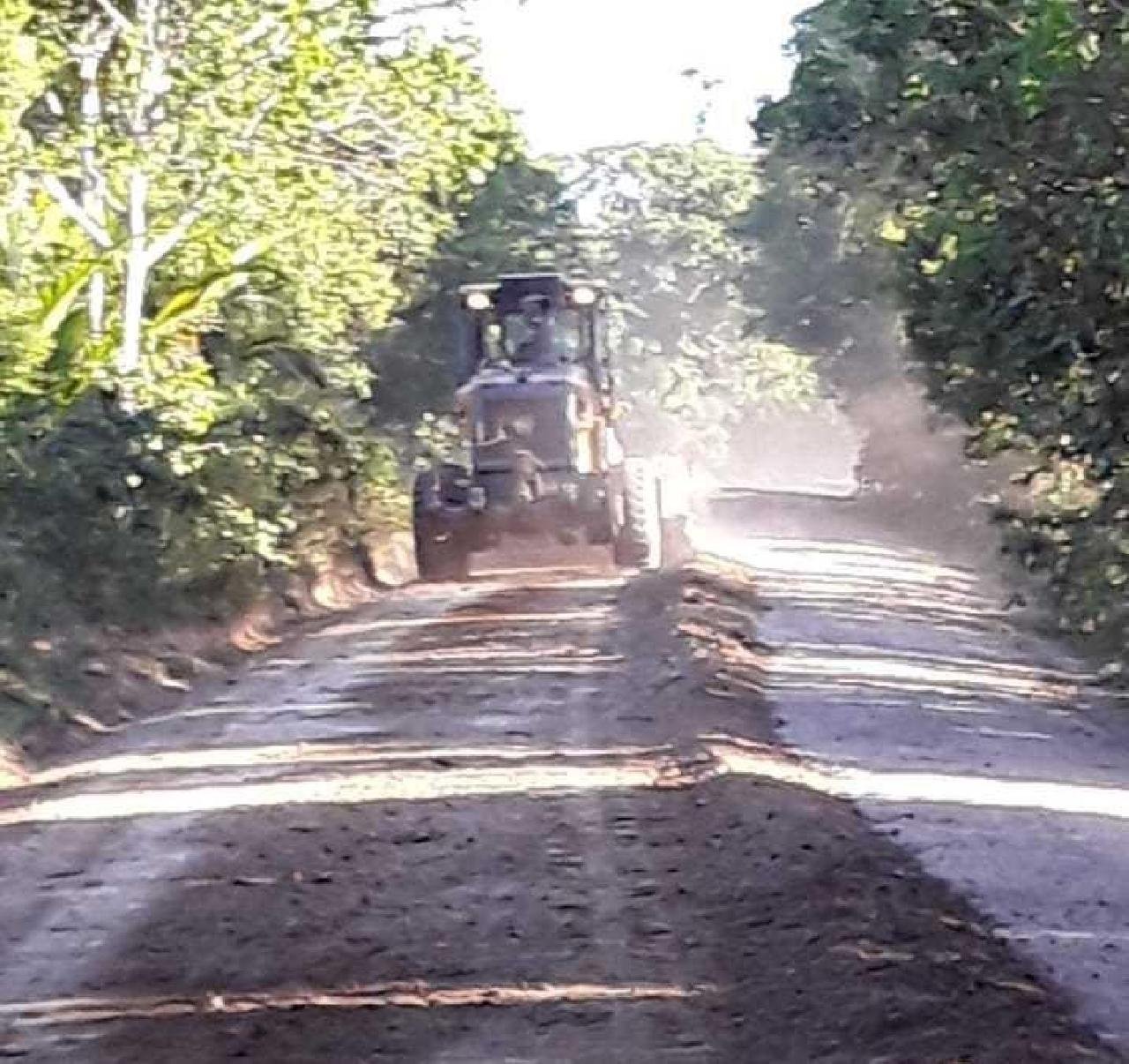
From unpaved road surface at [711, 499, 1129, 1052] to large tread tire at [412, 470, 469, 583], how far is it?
3.71m

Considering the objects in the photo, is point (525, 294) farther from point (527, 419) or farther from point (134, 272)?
point (134, 272)

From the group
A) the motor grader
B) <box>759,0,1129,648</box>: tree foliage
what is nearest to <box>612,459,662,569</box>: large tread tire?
the motor grader

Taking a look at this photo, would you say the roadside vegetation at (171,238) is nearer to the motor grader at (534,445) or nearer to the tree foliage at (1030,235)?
the motor grader at (534,445)

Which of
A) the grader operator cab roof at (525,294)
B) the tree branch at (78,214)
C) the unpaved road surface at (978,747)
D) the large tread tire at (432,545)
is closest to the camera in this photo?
the unpaved road surface at (978,747)

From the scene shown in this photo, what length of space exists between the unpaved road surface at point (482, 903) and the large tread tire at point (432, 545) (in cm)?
1141

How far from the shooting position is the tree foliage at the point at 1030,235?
17.4 meters

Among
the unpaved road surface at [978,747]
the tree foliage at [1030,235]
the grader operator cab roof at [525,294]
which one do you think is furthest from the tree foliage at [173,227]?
the unpaved road surface at [978,747]

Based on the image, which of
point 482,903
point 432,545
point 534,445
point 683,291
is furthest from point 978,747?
point 683,291

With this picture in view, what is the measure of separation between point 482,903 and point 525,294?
20145 millimetres

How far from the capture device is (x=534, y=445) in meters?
31.0

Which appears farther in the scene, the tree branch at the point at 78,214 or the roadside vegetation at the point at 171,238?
the tree branch at the point at 78,214

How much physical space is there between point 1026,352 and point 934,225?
8.25 ft

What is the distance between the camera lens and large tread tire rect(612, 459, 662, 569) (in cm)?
3172

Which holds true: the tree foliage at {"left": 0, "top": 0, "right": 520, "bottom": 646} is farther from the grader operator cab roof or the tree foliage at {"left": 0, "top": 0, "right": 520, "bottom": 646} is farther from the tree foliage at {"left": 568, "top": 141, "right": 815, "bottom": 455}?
the tree foliage at {"left": 568, "top": 141, "right": 815, "bottom": 455}
